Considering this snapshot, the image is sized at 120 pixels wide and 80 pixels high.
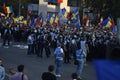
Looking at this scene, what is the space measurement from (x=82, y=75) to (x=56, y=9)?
57.0 meters

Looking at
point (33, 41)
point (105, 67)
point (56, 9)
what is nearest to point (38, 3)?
point (56, 9)

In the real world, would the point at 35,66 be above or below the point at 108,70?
below

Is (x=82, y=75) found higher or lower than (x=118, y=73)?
lower

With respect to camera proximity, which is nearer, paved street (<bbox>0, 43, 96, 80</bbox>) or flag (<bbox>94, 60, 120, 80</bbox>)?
flag (<bbox>94, 60, 120, 80</bbox>)

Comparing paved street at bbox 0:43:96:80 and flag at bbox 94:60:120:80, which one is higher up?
flag at bbox 94:60:120:80

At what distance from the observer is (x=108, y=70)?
374 cm

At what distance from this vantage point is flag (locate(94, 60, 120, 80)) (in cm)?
370

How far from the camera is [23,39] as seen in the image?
3703cm

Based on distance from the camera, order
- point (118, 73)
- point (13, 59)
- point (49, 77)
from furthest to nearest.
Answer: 1. point (13, 59)
2. point (49, 77)
3. point (118, 73)

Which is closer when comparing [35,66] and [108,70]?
[108,70]

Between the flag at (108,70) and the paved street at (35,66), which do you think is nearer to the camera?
the flag at (108,70)

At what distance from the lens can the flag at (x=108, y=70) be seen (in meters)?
3.70

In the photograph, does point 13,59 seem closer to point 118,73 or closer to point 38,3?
point 118,73

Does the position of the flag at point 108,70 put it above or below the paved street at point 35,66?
above
